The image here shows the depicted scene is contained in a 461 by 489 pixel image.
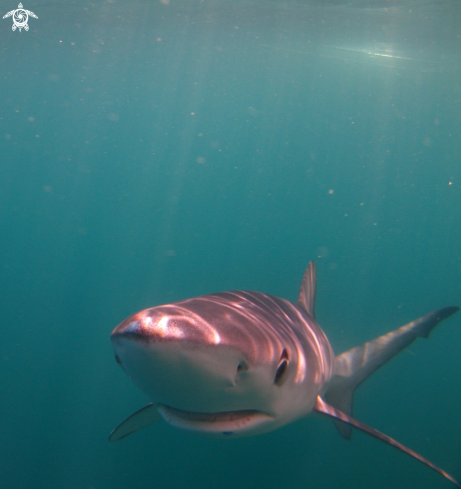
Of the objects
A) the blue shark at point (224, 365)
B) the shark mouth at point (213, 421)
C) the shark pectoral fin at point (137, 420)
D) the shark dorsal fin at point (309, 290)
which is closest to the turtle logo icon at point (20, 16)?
the shark dorsal fin at point (309, 290)

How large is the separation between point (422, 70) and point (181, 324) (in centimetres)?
2946

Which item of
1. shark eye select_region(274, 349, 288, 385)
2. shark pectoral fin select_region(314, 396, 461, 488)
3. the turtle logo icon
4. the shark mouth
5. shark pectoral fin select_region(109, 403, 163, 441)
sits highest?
the turtle logo icon

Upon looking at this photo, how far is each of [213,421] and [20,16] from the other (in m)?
19.4

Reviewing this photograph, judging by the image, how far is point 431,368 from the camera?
14.3 metres

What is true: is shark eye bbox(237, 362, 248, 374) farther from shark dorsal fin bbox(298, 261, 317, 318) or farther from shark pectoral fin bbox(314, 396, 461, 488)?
shark dorsal fin bbox(298, 261, 317, 318)

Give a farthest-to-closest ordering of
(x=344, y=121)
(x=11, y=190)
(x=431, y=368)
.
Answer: (x=344, y=121)
(x=11, y=190)
(x=431, y=368)

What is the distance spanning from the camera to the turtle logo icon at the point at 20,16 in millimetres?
14375

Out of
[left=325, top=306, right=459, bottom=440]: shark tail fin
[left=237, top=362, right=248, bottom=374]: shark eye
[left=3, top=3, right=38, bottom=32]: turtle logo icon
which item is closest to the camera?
[left=237, top=362, right=248, bottom=374]: shark eye

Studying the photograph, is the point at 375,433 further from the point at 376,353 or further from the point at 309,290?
the point at 309,290

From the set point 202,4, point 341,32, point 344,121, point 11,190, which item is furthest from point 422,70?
point 11,190

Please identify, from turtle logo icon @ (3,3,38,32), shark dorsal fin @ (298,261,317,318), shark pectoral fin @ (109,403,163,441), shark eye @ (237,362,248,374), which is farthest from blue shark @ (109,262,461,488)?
turtle logo icon @ (3,3,38,32)

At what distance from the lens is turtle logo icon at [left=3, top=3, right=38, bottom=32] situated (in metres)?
14.4

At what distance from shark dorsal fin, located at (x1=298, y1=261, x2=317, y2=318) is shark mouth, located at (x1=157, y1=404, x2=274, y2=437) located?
2.04m

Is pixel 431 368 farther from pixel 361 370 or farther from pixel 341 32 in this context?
pixel 341 32
